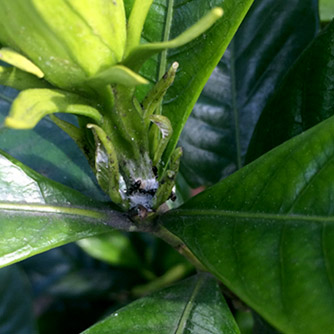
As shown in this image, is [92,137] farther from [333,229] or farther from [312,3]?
[312,3]

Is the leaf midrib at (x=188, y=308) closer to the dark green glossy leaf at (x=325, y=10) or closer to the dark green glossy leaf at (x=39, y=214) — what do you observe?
the dark green glossy leaf at (x=39, y=214)

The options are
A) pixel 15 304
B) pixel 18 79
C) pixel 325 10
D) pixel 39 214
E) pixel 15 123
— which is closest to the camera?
pixel 15 123

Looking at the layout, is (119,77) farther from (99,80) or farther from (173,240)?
(173,240)

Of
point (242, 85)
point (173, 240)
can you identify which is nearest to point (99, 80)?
point (173, 240)

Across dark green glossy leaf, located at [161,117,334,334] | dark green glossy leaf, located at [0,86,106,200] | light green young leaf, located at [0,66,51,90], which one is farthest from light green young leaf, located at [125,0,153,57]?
dark green glossy leaf, located at [0,86,106,200]

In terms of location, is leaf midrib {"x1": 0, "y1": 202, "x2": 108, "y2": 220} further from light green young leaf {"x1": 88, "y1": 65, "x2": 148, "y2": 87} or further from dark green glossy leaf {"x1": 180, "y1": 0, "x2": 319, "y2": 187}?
dark green glossy leaf {"x1": 180, "y1": 0, "x2": 319, "y2": 187}

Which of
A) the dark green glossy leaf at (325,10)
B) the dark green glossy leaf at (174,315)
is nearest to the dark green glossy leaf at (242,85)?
the dark green glossy leaf at (325,10)
